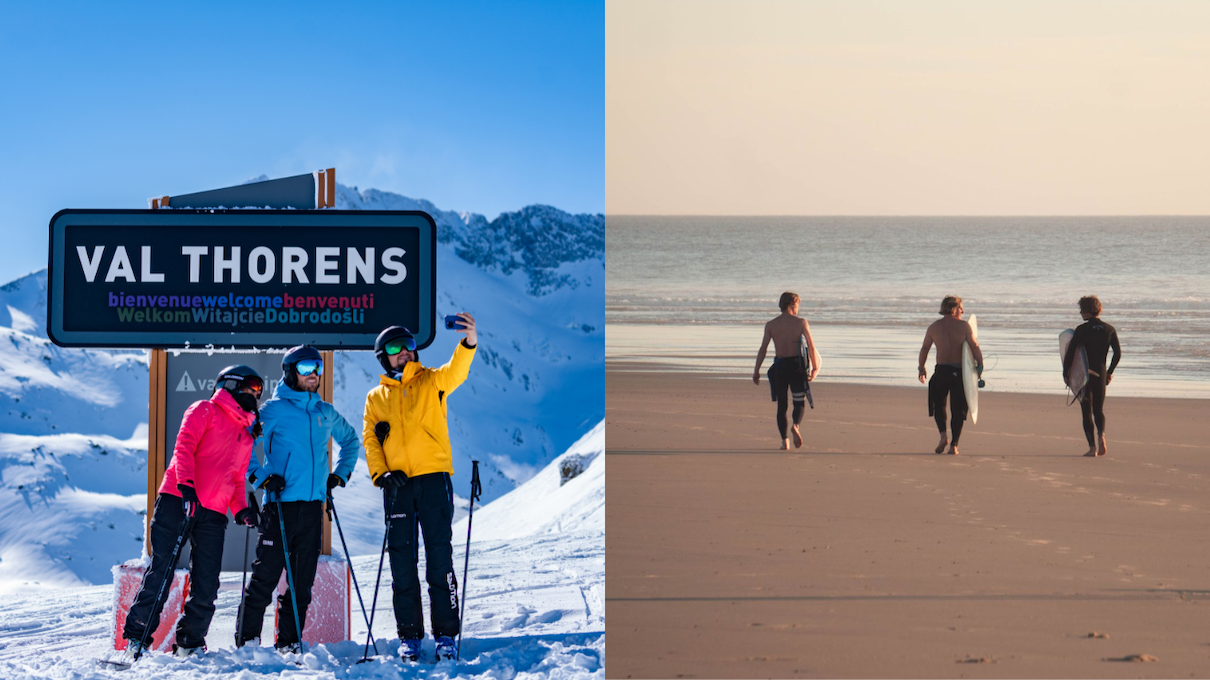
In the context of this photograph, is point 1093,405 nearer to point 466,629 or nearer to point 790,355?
point 790,355

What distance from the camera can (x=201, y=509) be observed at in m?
5.35

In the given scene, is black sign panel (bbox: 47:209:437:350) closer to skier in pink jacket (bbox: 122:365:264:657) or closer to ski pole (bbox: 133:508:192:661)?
skier in pink jacket (bbox: 122:365:264:657)

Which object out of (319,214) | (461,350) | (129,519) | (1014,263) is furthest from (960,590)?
(1014,263)

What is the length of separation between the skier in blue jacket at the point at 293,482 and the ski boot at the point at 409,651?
54cm

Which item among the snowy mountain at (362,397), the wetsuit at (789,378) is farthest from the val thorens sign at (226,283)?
the snowy mountain at (362,397)

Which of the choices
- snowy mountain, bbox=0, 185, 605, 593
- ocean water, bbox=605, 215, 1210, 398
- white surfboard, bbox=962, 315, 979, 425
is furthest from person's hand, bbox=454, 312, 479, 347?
snowy mountain, bbox=0, 185, 605, 593

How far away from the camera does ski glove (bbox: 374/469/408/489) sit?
17.1 feet

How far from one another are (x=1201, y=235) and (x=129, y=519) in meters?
78.0

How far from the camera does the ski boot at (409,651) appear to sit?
5.24 m

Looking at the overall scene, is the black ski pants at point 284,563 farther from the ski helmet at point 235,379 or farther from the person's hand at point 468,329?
the person's hand at point 468,329

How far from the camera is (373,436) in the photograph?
5.26 meters

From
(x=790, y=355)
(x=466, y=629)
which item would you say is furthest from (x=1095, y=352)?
(x=466, y=629)

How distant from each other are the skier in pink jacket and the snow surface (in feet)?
0.61

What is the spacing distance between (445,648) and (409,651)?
18cm
